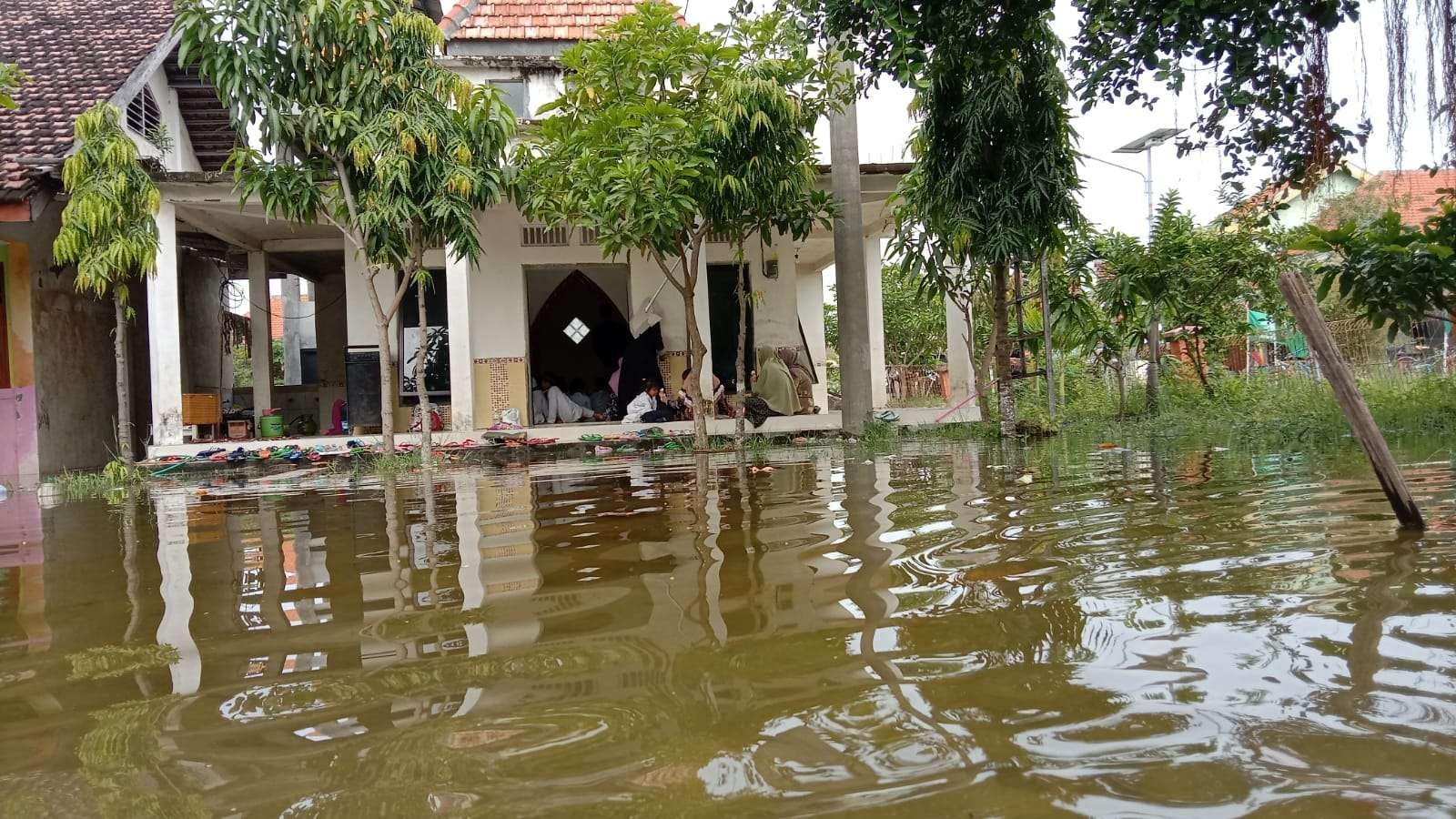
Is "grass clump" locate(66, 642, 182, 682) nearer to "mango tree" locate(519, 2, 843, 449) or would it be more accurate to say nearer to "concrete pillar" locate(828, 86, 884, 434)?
"mango tree" locate(519, 2, 843, 449)

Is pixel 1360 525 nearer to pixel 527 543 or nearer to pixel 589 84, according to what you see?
pixel 527 543

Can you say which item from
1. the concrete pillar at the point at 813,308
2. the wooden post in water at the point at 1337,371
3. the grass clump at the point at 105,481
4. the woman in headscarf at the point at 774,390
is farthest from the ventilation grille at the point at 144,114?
the wooden post in water at the point at 1337,371

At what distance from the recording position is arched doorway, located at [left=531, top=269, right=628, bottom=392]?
17000 millimetres

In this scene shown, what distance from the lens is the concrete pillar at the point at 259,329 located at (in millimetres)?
15484

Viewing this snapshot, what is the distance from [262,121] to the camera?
997cm

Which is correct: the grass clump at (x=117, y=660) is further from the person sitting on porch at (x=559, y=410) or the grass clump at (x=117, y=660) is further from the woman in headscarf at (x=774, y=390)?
the person sitting on porch at (x=559, y=410)

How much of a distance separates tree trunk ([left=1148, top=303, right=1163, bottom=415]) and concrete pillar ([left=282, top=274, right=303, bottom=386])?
17.2 meters

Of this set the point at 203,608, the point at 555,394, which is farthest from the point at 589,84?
the point at 203,608

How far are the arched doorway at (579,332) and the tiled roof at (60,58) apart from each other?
22.6 feet

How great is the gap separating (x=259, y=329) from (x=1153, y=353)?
1302 centimetres

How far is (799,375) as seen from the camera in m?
14.1

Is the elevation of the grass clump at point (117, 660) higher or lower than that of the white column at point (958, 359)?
lower

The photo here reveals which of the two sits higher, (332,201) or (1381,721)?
(332,201)

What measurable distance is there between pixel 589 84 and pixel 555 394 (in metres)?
5.53
